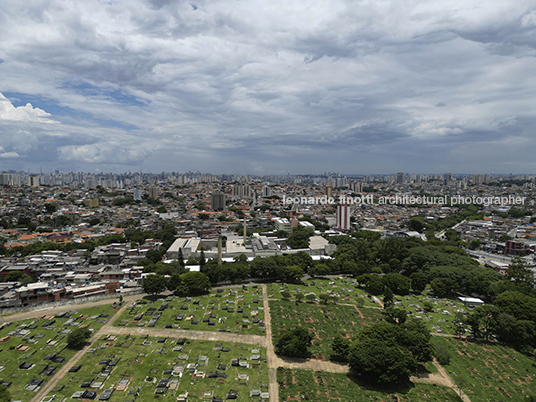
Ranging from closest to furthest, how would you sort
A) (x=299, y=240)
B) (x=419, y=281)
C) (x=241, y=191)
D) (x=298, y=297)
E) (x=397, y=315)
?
(x=397, y=315) < (x=298, y=297) < (x=419, y=281) < (x=299, y=240) < (x=241, y=191)

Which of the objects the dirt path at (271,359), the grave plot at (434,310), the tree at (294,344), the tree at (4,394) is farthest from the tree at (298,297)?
the tree at (4,394)

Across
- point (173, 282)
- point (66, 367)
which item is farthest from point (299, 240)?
point (66, 367)

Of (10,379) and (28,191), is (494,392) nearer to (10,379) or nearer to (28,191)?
(10,379)

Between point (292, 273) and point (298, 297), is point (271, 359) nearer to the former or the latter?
point (298, 297)

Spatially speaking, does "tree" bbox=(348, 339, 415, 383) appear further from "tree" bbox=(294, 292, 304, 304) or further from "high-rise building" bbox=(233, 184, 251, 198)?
"high-rise building" bbox=(233, 184, 251, 198)

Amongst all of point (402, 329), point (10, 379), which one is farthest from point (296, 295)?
point (10, 379)
